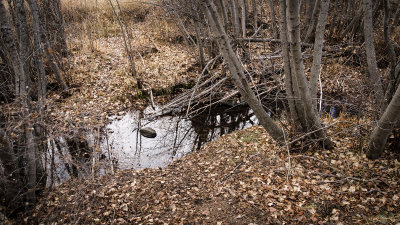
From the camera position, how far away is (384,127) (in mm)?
3768

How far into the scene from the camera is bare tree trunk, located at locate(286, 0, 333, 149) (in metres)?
3.65

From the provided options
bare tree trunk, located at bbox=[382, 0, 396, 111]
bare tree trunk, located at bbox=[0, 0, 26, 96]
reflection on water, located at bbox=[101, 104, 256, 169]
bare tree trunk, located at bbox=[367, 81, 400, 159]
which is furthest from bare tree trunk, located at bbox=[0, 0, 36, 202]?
bare tree trunk, located at bbox=[382, 0, 396, 111]

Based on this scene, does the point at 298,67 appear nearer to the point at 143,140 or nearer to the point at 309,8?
the point at 143,140

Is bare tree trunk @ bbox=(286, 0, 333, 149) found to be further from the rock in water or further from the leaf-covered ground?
the rock in water

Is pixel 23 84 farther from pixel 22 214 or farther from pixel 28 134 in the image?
pixel 22 214

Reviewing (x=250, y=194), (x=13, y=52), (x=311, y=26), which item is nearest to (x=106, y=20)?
(x=311, y=26)

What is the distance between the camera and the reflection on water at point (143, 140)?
20.5 feet

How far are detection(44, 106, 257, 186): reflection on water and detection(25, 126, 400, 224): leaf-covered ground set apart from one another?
918mm

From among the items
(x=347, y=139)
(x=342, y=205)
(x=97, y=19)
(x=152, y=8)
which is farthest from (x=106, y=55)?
(x=342, y=205)

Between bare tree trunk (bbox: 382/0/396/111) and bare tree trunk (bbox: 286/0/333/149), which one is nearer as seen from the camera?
bare tree trunk (bbox: 286/0/333/149)

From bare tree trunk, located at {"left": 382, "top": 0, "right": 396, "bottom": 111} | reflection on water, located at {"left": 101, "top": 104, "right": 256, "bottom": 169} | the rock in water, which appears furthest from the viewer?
the rock in water

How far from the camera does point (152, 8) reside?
53.3 ft

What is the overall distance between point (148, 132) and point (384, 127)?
19.7ft

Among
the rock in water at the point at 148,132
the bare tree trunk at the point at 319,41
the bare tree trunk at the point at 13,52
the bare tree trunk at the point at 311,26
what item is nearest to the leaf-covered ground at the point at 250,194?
the bare tree trunk at the point at 319,41
